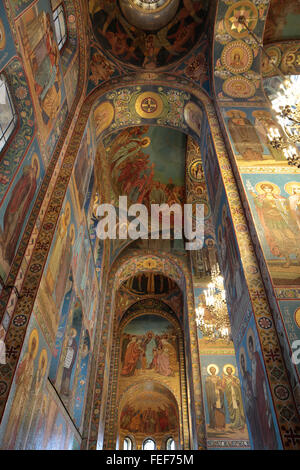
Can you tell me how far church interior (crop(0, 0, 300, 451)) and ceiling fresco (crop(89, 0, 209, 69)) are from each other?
4cm

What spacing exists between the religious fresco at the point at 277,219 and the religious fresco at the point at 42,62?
4504 millimetres

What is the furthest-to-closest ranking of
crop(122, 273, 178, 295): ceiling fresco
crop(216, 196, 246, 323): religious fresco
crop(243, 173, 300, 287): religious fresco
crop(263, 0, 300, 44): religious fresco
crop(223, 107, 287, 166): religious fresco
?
crop(122, 273, 178, 295): ceiling fresco < crop(263, 0, 300, 44): religious fresco < crop(223, 107, 287, 166): religious fresco < crop(216, 196, 246, 323): religious fresco < crop(243, 173, 300, 287): religious fresco

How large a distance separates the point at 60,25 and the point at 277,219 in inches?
284

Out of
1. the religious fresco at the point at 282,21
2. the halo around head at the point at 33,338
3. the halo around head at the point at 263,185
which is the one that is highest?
the religious fresco at the point at 282,21

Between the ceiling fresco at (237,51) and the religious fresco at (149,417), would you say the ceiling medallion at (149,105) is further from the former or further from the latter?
the religious fresco at (149,417)

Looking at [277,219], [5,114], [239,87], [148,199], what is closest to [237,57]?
[239,87]

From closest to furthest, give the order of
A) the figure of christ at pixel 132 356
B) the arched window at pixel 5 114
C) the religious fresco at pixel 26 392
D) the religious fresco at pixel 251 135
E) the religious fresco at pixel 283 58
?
the religious fresco at pixel 26 392 → the arched window at pixel 5 114 → the religious fresco at pixel 251 135 → the religious fresco at pixel 283 58 → the figure of christ at pixel 132 356

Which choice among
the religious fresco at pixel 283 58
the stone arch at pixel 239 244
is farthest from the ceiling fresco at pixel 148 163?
the religious fresco at pixel 283 58

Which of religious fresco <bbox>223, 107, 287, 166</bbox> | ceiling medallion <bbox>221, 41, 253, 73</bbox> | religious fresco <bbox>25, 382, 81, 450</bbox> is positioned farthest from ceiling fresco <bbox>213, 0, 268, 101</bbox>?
religious fresco <bbox>25, 382, 81, 450</bbox>

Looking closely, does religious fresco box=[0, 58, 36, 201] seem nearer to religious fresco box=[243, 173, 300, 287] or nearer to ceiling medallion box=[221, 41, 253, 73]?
religious fresco box=[243, 173, 300, 287]

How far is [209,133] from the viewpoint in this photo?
8.58 m

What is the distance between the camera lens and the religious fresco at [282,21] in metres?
9.00

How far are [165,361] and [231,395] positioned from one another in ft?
22.1

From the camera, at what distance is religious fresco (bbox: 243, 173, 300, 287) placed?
5367 millimetres
